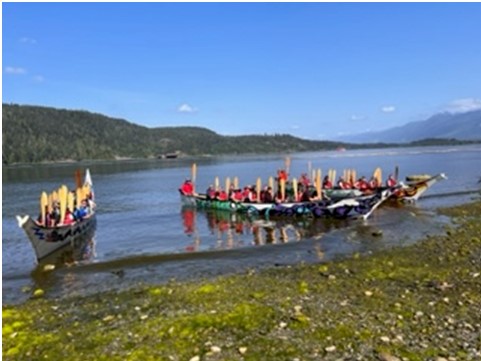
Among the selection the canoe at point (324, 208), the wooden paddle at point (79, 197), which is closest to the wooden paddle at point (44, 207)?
the wooden paddle at point (79, 197)

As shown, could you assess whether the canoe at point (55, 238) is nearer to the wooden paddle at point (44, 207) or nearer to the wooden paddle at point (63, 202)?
the wooden paddle at point (63, 202)

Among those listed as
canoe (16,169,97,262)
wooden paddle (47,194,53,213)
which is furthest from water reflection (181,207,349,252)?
wooden paddle (47,194,53,213)

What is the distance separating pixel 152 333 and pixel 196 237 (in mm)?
22716

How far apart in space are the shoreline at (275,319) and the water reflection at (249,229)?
12.0m

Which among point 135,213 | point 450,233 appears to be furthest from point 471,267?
point 135,213

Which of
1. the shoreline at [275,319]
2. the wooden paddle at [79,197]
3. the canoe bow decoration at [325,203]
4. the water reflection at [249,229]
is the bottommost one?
the water reflection at [249,229]

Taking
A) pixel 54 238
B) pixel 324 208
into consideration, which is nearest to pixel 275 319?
pixel 54 238

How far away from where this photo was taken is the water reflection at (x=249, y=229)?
31.2 meters

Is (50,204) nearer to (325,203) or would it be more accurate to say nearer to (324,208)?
(324,208)

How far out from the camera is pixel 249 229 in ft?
120

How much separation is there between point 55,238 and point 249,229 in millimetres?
13317

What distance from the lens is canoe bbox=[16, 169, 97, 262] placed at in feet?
88.9

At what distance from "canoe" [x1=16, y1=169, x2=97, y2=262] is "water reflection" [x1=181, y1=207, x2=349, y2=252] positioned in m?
7.14

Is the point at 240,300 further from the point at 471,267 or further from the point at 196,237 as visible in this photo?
the point at 196,237
